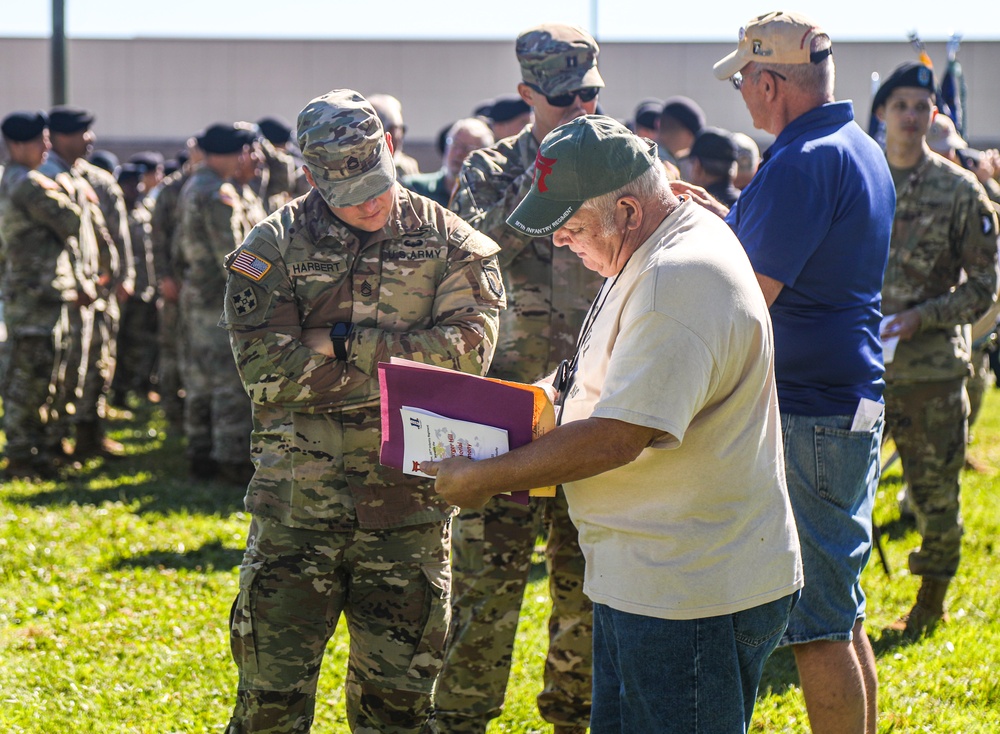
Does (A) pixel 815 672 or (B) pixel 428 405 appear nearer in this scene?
(B) pixel 428 405

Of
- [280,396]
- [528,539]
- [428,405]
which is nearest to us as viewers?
[428,405]

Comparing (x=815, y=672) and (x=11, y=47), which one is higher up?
(x=11, y=47)

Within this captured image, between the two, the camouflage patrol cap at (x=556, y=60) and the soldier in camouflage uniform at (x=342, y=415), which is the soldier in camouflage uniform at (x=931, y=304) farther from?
the soldier in camouflage uniform at (x=342, y=415)

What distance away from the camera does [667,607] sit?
2.41 metres

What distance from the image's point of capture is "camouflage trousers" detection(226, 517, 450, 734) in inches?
125

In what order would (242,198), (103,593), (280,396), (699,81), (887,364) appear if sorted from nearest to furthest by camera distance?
1. (280,396)
2. (887,364)
3. (103,593)
4. (242,198)
5. (699,81)

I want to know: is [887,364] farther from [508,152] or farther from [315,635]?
[315,635]

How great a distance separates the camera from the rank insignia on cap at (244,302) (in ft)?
10.2

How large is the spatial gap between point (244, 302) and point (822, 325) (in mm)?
1761

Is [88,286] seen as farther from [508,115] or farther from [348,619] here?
[348,619]

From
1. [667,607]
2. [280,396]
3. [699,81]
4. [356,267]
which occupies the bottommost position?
[667,607]

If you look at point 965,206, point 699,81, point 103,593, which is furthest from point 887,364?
point 699,81

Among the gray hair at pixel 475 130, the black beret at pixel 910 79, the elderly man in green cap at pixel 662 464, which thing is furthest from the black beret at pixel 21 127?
the elderly man in green cap at pixel 662 464

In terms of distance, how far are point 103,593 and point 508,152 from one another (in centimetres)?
346
